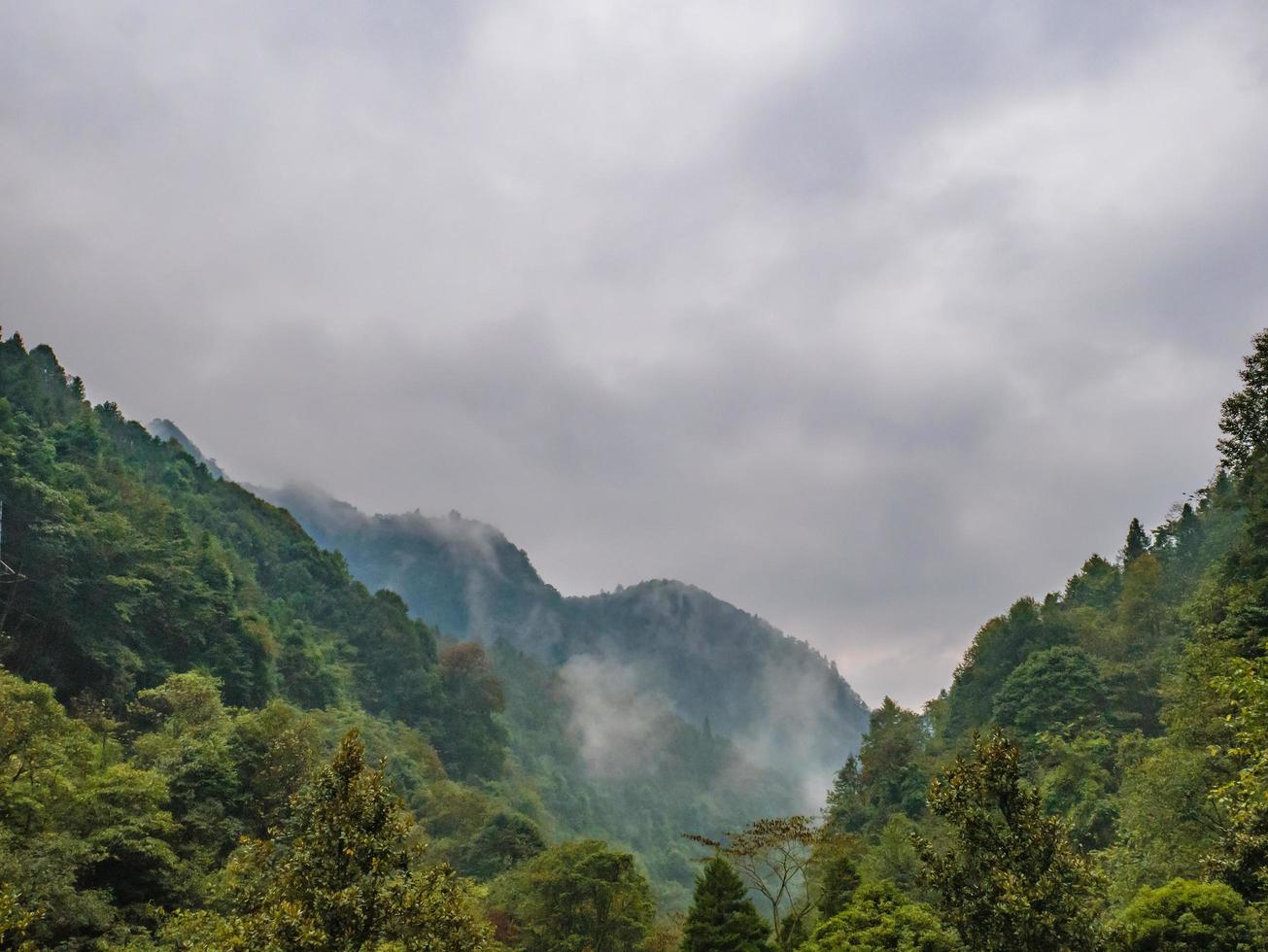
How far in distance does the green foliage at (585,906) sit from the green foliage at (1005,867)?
28795mm

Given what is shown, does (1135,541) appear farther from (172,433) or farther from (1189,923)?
(172,433)

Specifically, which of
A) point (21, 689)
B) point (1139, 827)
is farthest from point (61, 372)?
point (1139, 827)

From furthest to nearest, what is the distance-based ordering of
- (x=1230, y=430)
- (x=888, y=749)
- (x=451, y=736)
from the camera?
(x=451, y=736), (x=888, y=749), (x=1230, y=430)

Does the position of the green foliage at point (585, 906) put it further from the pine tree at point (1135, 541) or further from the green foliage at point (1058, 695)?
the pine tree at point (1135, 541)

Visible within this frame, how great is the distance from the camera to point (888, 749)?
70938 mm

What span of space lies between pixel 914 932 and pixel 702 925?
14077 millimetres

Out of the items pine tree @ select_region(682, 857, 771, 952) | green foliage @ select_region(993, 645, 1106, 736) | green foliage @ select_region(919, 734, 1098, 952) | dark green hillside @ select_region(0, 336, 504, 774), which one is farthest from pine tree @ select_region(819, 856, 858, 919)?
dark green hillside @ select_region(0, 336, 504, 774)

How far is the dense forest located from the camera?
16.1 metres

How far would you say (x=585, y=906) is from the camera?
4234 centimetres

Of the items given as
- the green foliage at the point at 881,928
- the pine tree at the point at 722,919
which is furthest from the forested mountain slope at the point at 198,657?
the green foliage at the point at 881,928

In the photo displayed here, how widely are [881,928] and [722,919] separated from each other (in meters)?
12.3

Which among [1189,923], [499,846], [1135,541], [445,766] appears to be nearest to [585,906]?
[499,846]

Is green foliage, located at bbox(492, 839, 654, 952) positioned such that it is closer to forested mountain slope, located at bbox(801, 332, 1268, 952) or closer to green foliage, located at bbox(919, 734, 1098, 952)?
forested mountain slope, located at bbox(801, 332, 1268, 952)

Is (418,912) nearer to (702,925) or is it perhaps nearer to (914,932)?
(914,932)
